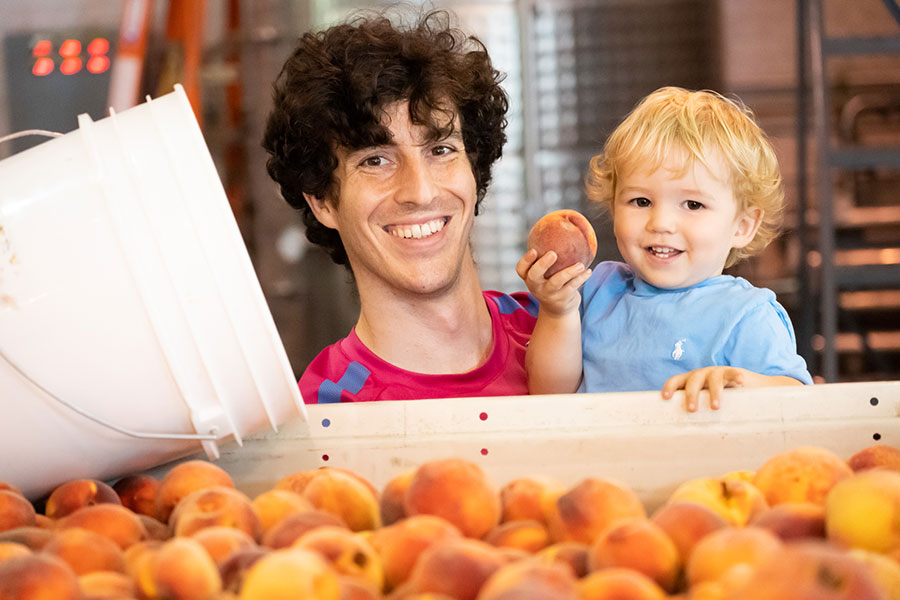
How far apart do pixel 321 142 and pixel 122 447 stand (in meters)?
0.74

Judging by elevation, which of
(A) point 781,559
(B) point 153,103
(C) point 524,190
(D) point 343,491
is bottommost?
(C) point 524,190

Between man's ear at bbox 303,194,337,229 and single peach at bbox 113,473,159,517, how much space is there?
2.41 feet

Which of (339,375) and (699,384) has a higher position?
(699,384)

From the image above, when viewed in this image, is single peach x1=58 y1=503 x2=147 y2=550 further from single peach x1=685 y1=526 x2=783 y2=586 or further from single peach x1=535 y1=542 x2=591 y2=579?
single peach x1=685 y1=526 x2=783 y2=586

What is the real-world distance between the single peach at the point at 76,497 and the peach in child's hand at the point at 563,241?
66 cm

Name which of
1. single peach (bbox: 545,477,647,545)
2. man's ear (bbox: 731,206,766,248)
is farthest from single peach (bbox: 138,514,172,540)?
man's ear (bbox: 731,206,766,248)

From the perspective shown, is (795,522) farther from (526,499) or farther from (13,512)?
(13,512)

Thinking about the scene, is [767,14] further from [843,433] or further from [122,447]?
[122,447]

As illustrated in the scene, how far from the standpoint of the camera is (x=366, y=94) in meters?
1.42

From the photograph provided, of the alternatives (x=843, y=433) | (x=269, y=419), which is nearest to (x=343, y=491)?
(x=269, y=419)

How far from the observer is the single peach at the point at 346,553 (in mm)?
600

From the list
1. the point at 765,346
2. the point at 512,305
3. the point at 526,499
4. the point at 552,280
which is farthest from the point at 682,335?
the point at 526,499

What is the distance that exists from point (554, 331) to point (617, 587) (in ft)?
2.83

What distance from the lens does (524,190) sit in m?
4.05
